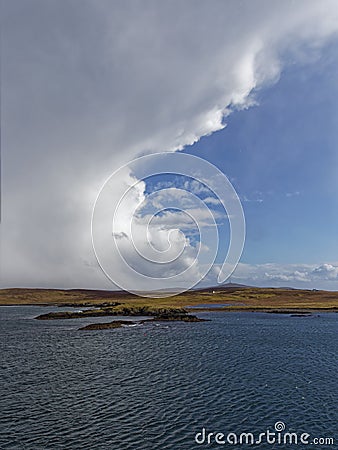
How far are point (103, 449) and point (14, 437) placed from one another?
6.68 m

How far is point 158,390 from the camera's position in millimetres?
34219

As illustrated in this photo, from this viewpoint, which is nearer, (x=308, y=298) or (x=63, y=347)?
(x=63, y=347)

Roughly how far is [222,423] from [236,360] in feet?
71.3

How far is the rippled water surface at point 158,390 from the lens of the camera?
82.0 feet

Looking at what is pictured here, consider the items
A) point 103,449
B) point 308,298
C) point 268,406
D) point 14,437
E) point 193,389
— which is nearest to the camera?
point 103,449

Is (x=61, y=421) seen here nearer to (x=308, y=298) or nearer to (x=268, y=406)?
(x=268, y=406)

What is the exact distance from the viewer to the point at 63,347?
5825 centimetres

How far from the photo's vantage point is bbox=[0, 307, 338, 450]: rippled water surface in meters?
25.0

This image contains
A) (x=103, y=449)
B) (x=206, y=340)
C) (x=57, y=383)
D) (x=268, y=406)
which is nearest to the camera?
(x=103, y=449)

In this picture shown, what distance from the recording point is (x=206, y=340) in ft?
210

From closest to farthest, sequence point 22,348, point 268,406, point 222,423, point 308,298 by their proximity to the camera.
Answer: point 222,423, point 268,406, point 22,348, point 308,298

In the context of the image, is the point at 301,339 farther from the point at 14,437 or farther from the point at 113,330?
the point at 14,437

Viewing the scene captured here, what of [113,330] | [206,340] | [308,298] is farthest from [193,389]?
[308,298]

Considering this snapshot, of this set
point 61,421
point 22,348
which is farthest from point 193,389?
point 22,348
